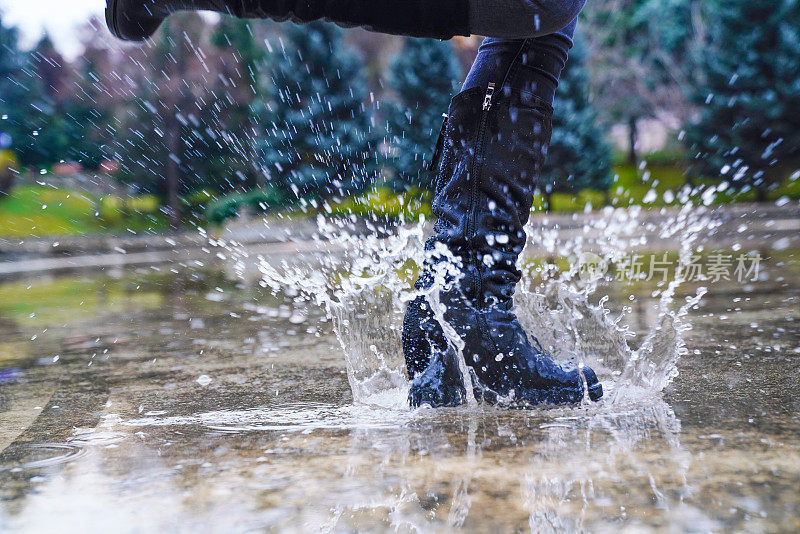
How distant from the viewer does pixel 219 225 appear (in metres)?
15.0

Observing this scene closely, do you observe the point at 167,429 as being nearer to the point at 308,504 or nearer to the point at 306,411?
the point at 306,411

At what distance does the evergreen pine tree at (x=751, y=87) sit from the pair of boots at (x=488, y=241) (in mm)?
12501

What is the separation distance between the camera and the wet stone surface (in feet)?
3.76

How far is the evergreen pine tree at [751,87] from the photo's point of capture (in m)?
13.6

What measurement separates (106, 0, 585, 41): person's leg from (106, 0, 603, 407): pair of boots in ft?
0.58

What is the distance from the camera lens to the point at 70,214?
22.2 metres

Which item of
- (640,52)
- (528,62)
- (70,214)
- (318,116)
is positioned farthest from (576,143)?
(70,214)

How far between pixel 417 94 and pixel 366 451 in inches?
542

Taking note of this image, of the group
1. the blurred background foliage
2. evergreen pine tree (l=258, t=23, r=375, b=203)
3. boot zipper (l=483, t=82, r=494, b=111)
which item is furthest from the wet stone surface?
evergreen pine tree (l=258, t=23, r=375, b=203)

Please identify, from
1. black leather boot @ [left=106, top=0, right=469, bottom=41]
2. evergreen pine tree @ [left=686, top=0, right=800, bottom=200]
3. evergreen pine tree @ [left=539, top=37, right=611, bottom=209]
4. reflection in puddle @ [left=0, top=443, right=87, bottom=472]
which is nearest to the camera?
reflection in puddle @ [left=0, top=443, right=87, bottom=472]

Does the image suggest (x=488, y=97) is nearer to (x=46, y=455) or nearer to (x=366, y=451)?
(x=366, y=451)

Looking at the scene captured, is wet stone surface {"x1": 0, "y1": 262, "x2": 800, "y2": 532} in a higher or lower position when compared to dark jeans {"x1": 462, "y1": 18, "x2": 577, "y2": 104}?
lower

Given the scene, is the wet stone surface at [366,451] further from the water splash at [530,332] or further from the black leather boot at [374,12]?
the black leather boot at [374,12]

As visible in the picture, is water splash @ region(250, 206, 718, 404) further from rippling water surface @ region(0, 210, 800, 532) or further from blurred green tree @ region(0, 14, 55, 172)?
blurred green tree @ region(0, 14, 55, 172)
